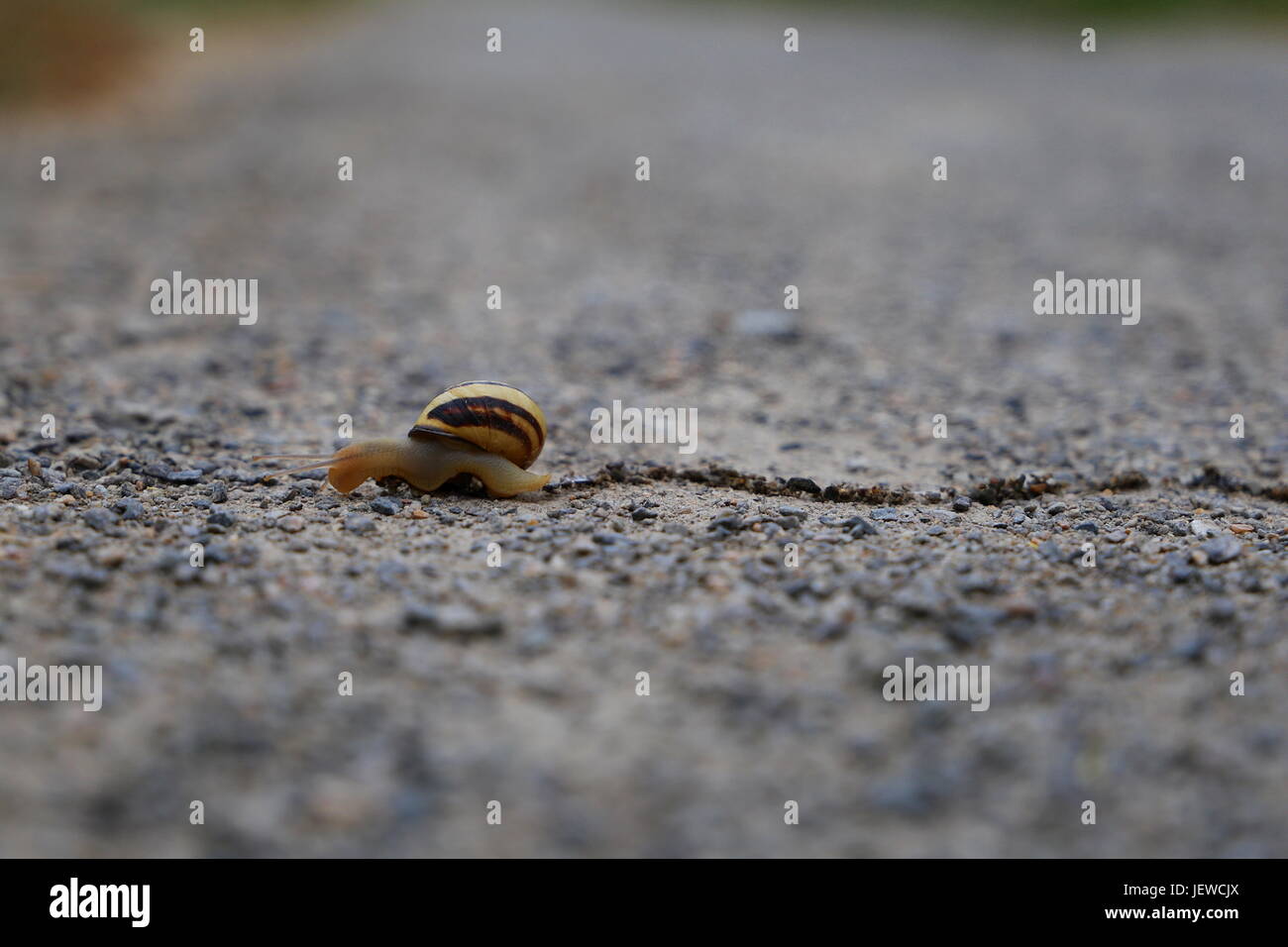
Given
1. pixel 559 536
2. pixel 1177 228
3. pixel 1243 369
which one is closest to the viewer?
pixel 559 536

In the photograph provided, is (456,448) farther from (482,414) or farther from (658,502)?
(658,502)

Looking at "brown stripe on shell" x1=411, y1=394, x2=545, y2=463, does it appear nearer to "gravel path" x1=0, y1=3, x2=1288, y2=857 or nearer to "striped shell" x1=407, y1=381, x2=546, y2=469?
"striped shell" x1=407, y1=381, x2=546, y2=469

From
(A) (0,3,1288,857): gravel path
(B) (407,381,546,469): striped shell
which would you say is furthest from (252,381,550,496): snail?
(A) (0,3,1288,857): gravel path

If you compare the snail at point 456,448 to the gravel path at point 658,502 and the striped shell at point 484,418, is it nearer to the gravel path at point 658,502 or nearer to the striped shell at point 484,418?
the striped shell at point 484,418

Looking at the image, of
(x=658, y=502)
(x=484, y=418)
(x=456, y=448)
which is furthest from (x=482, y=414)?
(x=658, y=502)

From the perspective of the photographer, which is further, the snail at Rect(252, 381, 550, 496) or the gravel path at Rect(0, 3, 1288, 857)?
the snail at Rect(252, 381, 550, 496)
